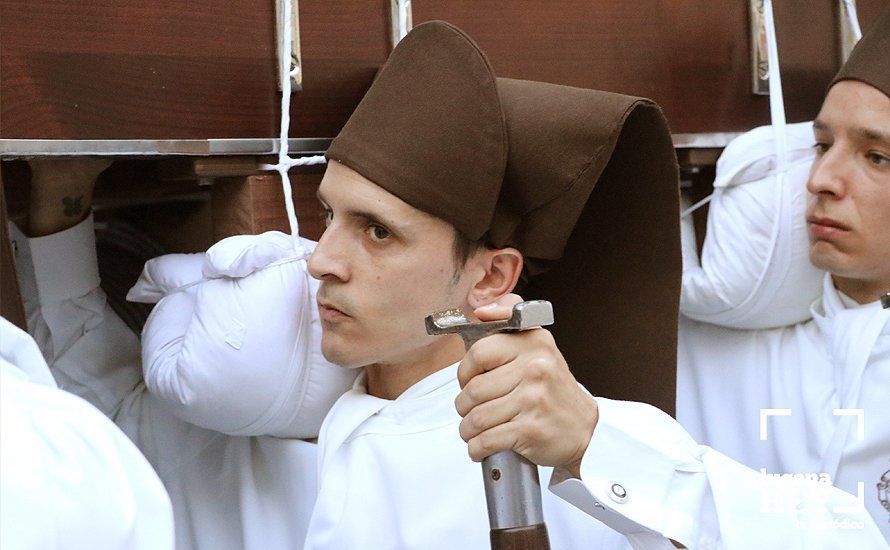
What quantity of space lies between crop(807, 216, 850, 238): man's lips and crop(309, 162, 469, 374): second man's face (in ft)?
2.50

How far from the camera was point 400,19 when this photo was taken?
71.9 inches

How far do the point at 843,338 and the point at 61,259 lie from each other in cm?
124

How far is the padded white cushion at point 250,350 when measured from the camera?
1.68 meters

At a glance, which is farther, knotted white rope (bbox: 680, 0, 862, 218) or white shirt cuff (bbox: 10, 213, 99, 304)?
knotted white rope (bbox: 680, 0, 862, 218)

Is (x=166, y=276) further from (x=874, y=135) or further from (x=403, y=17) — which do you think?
(x=874, y=135)

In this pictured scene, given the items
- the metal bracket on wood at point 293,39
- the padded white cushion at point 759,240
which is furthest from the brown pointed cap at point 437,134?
the padded white cushion at point 759,240

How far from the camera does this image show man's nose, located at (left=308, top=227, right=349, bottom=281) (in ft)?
5.26

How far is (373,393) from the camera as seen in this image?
1.75m

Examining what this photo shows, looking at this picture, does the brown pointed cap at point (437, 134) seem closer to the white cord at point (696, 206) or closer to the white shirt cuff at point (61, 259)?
the white shirt cuff at point (61, 259)

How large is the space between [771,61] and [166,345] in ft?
3.70

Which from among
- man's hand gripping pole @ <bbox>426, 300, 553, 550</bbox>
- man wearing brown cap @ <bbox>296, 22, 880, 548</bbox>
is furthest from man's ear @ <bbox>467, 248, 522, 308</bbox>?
man's hand gripping pole @ <bbox>426, 300, 553, 550</bbox>

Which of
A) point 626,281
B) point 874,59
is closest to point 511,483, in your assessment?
point 626,281

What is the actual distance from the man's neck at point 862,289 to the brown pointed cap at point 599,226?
0.50 metres

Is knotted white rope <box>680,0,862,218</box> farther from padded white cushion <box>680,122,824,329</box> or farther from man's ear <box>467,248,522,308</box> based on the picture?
man's ear <box>467,248,522,308</box>
